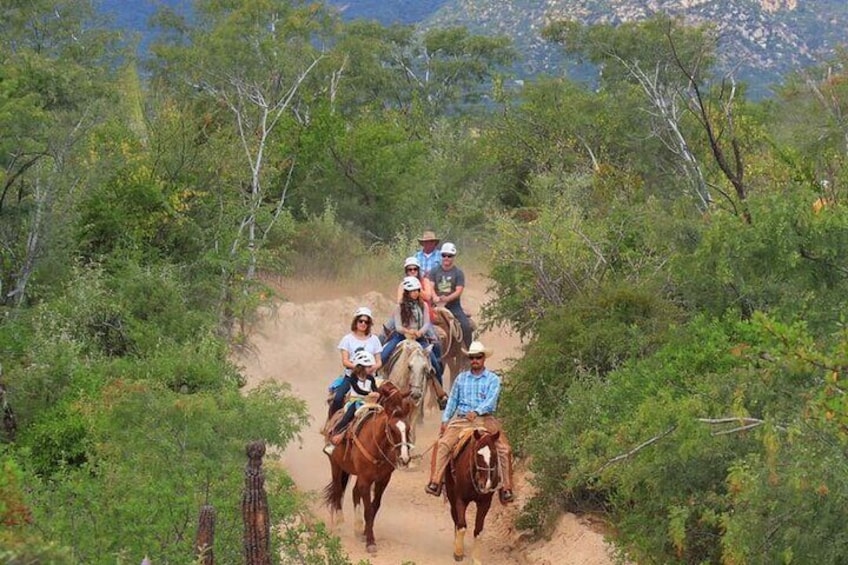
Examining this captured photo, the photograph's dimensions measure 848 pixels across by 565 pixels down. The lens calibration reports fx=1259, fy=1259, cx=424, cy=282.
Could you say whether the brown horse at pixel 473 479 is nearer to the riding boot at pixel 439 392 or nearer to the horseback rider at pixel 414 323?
the riding boot at pixel 439 392

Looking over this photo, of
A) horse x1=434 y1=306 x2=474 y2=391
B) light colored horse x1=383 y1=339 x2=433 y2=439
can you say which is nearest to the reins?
light colored horse x1=383 y1=339 x2=433 y2=439

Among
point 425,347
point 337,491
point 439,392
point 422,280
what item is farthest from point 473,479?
point 422,280

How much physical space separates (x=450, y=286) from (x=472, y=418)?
18.4ft

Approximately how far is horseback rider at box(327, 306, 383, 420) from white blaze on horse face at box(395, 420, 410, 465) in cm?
181

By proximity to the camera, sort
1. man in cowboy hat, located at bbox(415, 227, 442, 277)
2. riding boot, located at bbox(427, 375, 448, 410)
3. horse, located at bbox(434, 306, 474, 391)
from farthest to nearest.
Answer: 1. man in cowboy hat, located at bbox(415, 227, 442, 277)
2. horse, located at bbox(434, 306, 474, 391)
3. riding boot, located at bbox(427, 375, 448, 410)

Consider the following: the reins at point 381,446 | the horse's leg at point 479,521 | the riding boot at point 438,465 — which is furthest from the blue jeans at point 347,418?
the horse's leg at point 479,521

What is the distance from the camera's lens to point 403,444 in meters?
12.8

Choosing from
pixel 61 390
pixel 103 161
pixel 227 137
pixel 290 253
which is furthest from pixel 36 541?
pixel 290 253

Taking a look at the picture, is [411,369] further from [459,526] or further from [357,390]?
[459,526]

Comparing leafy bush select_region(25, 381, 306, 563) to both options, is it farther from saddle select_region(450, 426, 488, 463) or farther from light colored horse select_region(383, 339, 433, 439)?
saddle select_region(450, 426, 488, 463)

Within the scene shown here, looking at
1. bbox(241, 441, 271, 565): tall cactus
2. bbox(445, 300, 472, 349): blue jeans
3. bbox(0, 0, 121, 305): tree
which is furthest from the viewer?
bbox(445, 300, 472, 349): blue jeans

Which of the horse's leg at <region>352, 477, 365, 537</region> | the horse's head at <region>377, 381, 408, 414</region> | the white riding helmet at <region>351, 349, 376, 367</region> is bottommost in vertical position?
the horse's leg at <region>352, 477, 365, 537</region>

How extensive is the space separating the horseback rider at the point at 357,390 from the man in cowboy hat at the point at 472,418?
951 mm

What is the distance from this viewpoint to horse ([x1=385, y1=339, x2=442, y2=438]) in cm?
1562
